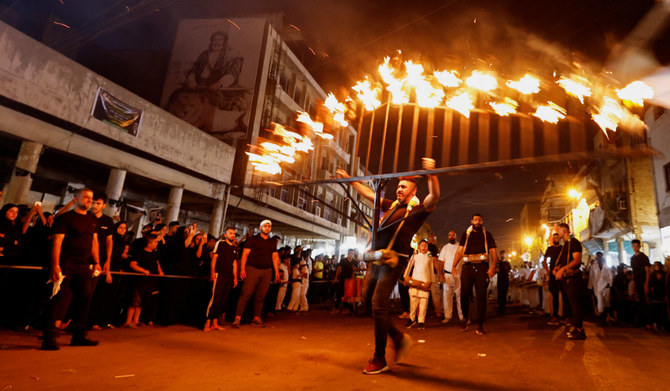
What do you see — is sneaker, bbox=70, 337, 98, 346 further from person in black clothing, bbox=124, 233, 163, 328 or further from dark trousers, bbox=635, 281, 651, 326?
dark trousers, bbox=635, 281, 651, 326

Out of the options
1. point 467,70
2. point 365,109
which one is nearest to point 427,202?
point 365,109

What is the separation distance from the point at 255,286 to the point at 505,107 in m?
6.87

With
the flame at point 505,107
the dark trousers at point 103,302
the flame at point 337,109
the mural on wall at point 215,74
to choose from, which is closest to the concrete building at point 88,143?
the mural on wall at point 215,74

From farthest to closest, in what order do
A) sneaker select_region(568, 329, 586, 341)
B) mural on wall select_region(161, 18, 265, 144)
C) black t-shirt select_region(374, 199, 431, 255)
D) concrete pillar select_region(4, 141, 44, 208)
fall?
1. mural on wall select_region(161, 18, 265, 144)
2. concrete pillar select_region(4, 141, 44, 208)
3. sneaker select_region(568, 329, 586, 341)
4. black t-shirt select_region(374, 199, 431, 255)

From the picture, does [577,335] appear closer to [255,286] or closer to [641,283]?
[641,283]

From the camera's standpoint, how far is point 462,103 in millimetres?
7520

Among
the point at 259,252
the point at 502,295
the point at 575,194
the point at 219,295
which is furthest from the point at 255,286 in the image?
the point at 575,194

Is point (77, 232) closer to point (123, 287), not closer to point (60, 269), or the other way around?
point (60, 269)

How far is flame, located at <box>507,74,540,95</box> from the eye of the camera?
300 inches

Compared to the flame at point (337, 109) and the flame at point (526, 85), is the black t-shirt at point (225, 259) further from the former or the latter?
the flame at point (526, 85)

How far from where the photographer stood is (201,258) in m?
8.62

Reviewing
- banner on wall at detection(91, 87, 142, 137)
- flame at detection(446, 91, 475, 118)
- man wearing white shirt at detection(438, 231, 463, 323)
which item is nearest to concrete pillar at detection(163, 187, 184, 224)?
banner on wall at detection(91, 87, 142, 137)

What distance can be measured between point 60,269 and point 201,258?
407 centimetres

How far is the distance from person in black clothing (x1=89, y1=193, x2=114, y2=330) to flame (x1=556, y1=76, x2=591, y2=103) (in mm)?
9031
